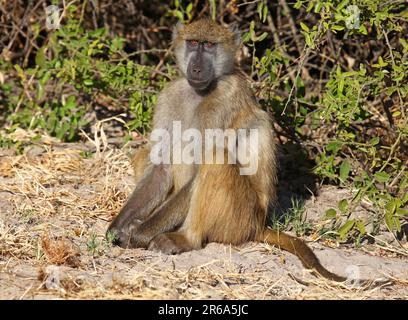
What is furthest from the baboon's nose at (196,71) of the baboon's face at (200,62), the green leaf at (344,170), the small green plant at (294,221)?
the green leaf at (344,170)

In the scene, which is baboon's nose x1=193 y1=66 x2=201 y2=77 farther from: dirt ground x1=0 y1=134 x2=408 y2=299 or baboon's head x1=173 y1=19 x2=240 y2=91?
dirt ground x1=0 y1=134 x2=408 y2=299

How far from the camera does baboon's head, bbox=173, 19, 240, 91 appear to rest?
5.00m

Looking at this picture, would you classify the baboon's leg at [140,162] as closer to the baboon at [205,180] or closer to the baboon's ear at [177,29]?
the baboon at [205,180]

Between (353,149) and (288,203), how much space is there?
653mm

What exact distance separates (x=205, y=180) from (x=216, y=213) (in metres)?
0.22

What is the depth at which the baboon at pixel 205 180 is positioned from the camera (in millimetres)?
4695

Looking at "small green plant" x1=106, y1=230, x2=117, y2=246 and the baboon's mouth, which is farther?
the baboon's mouth

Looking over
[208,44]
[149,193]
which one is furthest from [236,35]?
[149,193]

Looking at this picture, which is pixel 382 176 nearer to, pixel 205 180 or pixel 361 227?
pixel 361 227

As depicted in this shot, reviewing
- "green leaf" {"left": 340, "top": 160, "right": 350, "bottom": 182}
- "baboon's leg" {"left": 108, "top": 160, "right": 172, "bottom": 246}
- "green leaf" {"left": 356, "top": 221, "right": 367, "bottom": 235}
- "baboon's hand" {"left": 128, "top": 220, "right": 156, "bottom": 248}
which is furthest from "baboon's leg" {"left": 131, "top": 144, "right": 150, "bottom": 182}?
"green leaf" {"left": 356, "top": 221, "right": 367, "bottom": 235}

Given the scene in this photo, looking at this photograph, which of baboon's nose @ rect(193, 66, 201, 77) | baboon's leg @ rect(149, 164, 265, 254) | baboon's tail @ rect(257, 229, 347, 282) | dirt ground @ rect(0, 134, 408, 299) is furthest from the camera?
baboon's nose @ rect(193, 66, 201, 77)

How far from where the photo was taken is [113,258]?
14.5ft

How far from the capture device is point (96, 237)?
4.87 meters
